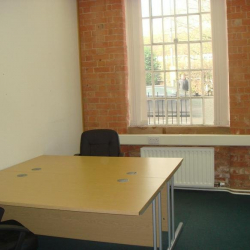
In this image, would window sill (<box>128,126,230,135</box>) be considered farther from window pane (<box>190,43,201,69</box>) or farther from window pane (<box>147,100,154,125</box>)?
window pane (<box>190,43,201,69</box>)

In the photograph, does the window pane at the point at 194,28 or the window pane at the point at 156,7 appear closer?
the window pane at the point at 194,28

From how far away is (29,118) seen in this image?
4.15 metres

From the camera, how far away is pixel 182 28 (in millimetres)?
5145

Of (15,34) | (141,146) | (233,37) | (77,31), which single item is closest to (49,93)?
(15,34)

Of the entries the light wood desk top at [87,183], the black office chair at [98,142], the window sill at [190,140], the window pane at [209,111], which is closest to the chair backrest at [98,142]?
the black office chair at [98,142]

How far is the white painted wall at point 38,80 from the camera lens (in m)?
3.80

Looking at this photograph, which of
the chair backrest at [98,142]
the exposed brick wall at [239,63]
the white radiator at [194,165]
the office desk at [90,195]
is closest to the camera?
the office desk at [90,195]

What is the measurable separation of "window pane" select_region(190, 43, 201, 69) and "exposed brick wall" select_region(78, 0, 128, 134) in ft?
3.05

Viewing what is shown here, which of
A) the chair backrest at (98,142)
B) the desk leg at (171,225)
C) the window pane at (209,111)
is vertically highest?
the window pane at (209,111)

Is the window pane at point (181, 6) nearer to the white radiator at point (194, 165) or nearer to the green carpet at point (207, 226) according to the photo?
the white radiator at point (194, 165)

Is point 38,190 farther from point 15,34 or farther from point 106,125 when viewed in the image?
point 106,125

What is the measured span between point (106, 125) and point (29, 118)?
149 centimetres

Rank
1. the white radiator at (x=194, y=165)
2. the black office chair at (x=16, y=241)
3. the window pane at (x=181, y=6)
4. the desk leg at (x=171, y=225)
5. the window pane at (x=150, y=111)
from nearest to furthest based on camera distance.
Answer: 1. the black office chair at (x=16, y=241)
2. the desk leg at (x=171, y=225)
3. the white radiator at (x=194, y=165)
4. the window pane at (x=181, y=6)
5. the window pane at (x=150, y=111)

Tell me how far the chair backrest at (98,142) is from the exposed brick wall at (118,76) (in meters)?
1.06
